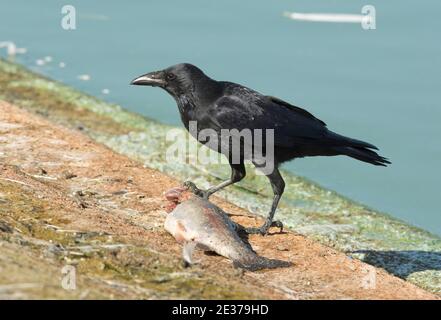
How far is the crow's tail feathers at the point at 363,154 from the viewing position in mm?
8188

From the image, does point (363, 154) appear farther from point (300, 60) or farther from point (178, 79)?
point (300, 60)

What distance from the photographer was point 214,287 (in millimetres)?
6121

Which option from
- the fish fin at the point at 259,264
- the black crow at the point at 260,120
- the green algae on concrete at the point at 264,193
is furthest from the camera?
the green algae on concrete at the point at 264,193

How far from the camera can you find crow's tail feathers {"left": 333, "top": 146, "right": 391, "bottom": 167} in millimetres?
8188

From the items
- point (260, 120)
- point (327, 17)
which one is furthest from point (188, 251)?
point (327, 17)

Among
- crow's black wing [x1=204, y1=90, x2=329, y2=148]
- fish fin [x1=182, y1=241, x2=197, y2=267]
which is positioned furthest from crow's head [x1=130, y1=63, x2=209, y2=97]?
fish fin [x1=182, y1=241, x2=197, y2=267]

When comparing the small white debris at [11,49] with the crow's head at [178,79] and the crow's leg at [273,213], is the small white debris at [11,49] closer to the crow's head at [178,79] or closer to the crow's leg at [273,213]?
the crow's head at [178,79]

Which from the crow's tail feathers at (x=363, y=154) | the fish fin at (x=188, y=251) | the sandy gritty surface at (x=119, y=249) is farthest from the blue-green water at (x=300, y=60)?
the fish fin at (x=188, y=251)

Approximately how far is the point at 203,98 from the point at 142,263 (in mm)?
2225

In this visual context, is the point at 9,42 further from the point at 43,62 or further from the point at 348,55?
the point at 348,55

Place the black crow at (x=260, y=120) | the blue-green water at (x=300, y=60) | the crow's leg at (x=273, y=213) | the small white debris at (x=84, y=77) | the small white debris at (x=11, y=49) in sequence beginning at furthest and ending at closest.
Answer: the small white debris at (x=11, y=49) → the small white debris at (x=84, y=77) → the blue-green water at (x=300, y=60) → the black crow at (x=260, y=120) → the crow's leg at (x=273, y=213)

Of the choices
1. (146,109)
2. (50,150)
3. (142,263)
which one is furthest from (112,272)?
(146,109)

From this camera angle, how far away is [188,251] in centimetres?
676

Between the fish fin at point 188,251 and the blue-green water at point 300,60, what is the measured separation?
4.11 metres
